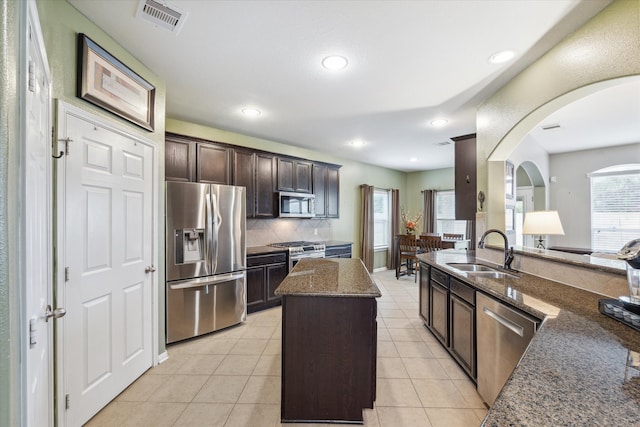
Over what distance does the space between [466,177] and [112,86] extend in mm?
3772

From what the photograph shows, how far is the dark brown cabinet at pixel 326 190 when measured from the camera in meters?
4.90

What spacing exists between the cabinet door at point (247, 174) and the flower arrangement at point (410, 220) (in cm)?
416

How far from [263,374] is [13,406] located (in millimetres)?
1802

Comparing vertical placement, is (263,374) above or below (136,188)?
below

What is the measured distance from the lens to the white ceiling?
1.61 m

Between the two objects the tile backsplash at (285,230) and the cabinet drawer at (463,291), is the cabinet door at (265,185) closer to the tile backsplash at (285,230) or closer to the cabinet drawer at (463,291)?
the tile backsplash at (285,230)

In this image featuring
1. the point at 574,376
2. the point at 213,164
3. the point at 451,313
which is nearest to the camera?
the point at 574,376

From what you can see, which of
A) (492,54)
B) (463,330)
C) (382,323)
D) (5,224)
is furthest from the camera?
(382,323)

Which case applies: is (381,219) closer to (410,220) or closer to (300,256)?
(410,220)

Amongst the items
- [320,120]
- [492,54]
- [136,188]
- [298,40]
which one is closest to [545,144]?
[492,54]

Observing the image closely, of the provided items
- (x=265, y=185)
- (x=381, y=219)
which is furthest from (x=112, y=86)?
(x=381, y=219)

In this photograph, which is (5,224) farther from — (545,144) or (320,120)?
(545,144)

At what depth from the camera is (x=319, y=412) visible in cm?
169

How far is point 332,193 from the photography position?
522cm
